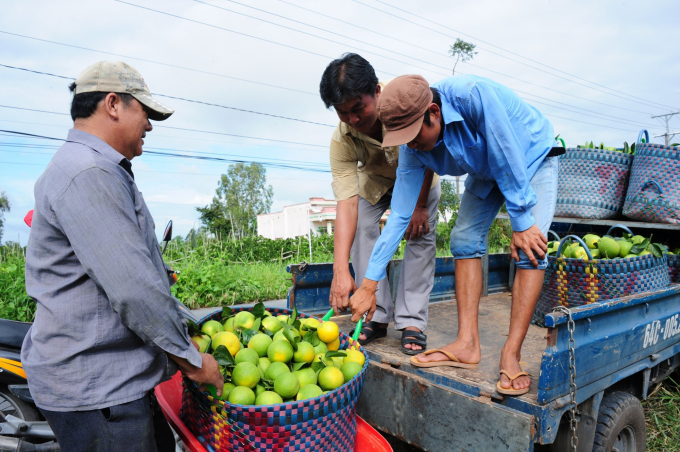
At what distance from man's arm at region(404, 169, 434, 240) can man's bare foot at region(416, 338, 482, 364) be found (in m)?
0.87

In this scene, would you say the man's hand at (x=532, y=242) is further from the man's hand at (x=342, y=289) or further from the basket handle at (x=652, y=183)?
the basket handle at (x=652, y=183)

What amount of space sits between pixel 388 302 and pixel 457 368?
96 centimetres

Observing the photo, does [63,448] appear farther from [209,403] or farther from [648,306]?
[648,306]

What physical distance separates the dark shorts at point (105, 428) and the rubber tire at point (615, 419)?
214 cm

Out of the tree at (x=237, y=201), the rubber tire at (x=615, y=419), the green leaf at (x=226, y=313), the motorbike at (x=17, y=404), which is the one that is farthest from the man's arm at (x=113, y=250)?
the tree at (x=237, y=201)

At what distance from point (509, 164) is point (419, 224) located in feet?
3.39

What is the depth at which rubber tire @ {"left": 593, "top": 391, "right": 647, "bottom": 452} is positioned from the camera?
2.28 meters

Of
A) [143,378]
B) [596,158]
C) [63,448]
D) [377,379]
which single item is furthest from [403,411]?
[596,158]

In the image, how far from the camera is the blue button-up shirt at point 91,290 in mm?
1410

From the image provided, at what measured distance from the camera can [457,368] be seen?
7.72 ft

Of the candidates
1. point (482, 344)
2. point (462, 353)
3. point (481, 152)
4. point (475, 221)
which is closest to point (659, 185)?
point (475, 221)

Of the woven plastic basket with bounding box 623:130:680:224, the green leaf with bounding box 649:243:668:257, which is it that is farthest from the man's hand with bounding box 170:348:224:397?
the woven plastic basket with bounding box 623:130:680:224

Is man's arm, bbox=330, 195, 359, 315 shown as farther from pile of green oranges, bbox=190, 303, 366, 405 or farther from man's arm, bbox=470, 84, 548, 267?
man's arm, bbox=470, 84, 548, 267

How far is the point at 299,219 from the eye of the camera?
61.6 m
